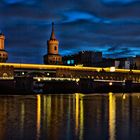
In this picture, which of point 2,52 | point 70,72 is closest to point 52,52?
point 2,52

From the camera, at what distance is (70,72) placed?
139500 mm

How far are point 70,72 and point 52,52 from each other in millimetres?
23409

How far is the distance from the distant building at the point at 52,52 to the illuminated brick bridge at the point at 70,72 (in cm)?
1707

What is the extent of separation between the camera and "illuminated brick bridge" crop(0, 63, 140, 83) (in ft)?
422

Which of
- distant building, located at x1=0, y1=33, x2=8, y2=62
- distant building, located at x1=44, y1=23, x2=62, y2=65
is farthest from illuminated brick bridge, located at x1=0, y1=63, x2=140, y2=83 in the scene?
distant building, located at x1=44, y1=23, x2=62, y2=65

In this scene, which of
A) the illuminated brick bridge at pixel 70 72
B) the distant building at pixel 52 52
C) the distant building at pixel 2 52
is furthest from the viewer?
the distant building at pixel 52 52

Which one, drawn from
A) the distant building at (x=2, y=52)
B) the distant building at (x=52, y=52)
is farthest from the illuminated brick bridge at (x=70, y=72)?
the distant building at (x=52, y=52)

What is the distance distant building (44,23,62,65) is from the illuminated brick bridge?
17.1 meters

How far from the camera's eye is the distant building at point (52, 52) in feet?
520

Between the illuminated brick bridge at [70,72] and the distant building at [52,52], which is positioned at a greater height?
the distant building at [52,52]

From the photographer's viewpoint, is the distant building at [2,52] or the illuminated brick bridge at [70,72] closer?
the illuminated brick bridge at [70,72]

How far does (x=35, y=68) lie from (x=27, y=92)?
2404cm

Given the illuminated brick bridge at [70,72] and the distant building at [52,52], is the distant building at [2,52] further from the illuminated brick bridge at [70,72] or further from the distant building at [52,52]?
the distant building at [52,52]

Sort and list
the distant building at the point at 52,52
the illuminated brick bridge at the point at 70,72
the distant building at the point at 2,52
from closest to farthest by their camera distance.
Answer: the illuminated brick bridge at the point at 70,72, the distant building at the point at 2,52, the distant building at the point at 52,52
